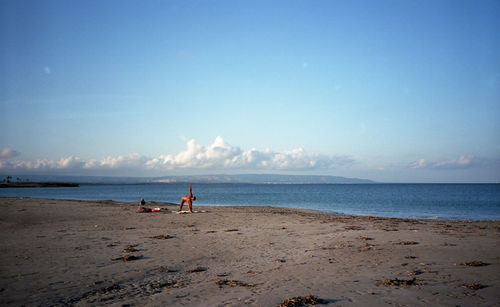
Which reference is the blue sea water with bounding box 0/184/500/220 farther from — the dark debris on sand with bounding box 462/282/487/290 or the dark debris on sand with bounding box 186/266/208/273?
the dark debris on sand with bounding box 186/266/208/273

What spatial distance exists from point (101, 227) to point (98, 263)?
8676mm

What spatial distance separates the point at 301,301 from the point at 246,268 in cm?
319

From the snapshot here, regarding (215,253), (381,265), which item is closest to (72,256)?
(215,253)

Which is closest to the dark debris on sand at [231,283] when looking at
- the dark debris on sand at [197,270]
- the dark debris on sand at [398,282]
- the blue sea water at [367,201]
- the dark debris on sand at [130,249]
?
the dark debris on sand at [197,270]

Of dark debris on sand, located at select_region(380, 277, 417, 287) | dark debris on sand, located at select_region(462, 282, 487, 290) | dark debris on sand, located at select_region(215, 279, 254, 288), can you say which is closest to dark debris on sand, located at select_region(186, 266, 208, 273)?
dark debris on sand, located at select_region(215, 279, 254, 288)

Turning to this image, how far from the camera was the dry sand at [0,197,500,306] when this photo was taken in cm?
695

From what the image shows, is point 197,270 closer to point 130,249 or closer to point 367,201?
point 130,249

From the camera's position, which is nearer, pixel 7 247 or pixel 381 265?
pixel 381 265

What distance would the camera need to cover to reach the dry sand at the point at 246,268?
22.8ft

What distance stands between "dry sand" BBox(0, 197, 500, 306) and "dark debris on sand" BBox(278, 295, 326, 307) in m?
0.20

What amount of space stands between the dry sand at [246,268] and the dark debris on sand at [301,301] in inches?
7.8

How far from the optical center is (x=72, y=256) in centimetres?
1069

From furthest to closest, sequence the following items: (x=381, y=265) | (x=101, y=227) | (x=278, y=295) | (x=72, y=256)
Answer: (x=101, y=227), (x=72, y=256), (x=381, y=265), (x=278, y=295)

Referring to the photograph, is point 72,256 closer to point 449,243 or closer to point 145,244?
point 145,244
